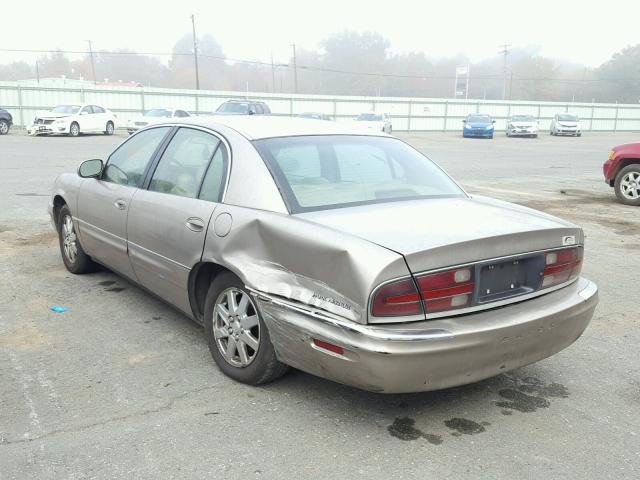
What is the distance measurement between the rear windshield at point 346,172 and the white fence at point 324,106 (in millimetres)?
34445

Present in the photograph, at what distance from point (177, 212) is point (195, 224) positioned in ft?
0.84

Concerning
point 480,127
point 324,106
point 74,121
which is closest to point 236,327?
point 74,121

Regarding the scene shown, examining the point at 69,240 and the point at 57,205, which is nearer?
the point at 69,240

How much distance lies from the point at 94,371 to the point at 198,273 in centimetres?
84

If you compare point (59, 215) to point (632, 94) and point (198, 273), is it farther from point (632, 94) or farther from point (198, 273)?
point (632, 94)

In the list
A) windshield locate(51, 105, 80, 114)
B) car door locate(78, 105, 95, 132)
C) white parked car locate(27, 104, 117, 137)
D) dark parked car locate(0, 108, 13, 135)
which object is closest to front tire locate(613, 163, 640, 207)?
white parked car locate(27, 104, 117, 137)

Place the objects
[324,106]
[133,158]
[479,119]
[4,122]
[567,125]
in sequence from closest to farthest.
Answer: [133,158] → [4,122] → [479,119] → [567,125] → [324,106]

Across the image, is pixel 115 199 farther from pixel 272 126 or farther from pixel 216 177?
pixel 272 126

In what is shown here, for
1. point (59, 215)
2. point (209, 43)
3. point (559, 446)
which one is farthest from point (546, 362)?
point (209, 43)

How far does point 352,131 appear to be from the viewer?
4.28 m

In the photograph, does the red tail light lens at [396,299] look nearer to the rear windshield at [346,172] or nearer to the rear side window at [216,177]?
the rear windshield at [346,172]

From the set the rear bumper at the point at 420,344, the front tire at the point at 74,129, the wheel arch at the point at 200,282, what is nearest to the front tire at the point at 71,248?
the wheel arch at the point at 200,282

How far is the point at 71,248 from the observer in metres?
5.64

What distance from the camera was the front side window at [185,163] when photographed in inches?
155
